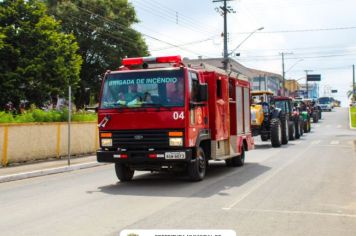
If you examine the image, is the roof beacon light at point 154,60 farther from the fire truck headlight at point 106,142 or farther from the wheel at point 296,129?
the wheel at point 296,129

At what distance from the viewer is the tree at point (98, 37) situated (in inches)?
Answer: 1884

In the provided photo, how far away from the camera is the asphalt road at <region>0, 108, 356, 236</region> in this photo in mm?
6910

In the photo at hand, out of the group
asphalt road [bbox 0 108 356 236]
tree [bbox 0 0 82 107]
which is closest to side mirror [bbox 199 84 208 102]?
asphalt road [bbox 0 108 356 236]

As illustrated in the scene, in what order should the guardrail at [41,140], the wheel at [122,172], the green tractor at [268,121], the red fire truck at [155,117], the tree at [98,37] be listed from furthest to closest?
the tree at [98,37] → the green tractor at [268,121] → the guardrail at [41,140] → the wheel at [122,172] → the red fire truck at [155,117]

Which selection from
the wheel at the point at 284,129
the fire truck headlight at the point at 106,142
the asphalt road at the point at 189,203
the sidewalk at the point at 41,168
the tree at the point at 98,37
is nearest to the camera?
the asphalt road at the point at 189,203

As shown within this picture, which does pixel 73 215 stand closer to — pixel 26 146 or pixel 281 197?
pixel 281 197

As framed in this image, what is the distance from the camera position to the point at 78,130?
19359mm

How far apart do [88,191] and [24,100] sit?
812 inches

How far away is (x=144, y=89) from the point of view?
10.9 metres

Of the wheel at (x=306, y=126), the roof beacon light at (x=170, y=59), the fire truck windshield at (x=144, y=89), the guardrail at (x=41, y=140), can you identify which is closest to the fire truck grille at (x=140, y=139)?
the fire truck windshield at (x=144, y=89)

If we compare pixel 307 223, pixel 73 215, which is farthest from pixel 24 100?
pixel 307 223

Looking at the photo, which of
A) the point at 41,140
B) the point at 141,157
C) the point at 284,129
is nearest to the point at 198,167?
the point at 141,157

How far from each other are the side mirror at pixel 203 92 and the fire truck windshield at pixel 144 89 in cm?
60

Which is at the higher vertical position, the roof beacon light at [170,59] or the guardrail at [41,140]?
the roof beacon light at [170,59]
